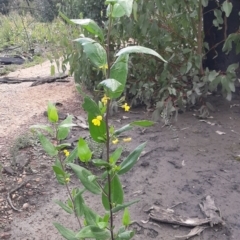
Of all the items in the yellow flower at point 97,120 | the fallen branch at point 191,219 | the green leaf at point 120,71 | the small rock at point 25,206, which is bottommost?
the fallen branch at point 191,219

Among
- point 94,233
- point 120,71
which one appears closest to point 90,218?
point 94,233

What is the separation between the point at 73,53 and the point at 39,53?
5732 millimetres

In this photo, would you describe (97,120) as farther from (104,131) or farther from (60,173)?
(60,173)

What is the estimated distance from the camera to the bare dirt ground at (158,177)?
279 centimetres

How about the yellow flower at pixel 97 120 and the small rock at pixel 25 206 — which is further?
the small rock at pixel 25 206

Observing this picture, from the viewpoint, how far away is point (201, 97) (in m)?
4.58

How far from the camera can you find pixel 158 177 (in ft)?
11.0

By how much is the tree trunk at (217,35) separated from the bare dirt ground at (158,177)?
444 millimetres

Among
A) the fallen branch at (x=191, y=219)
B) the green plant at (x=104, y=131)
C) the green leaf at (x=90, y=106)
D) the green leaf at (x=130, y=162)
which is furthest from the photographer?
the fallen branch at (x=191, y=219)

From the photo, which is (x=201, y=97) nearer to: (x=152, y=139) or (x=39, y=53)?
(x=152, y=139)

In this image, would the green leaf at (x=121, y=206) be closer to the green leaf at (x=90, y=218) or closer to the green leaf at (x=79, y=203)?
the green leaf at (x=90, y=218)

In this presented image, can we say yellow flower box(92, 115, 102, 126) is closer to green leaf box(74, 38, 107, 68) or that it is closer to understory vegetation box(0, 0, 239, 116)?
green leaf box(74, 38, 107, 68)

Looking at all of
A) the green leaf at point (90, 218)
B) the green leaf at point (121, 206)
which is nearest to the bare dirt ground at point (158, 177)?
the green leaf at point (90, 218)

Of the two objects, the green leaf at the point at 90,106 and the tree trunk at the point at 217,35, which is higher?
the green leaf at the point at 90,106
